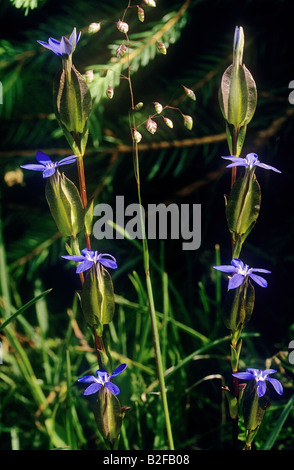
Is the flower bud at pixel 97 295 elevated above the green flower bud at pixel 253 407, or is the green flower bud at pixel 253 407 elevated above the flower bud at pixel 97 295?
the flower bud at pixel 97 295

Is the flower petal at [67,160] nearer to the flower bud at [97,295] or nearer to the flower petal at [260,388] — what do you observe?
the flower bud at [97,295]

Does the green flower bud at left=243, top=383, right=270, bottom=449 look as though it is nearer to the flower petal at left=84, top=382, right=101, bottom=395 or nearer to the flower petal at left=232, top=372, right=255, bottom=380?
the flower petal at left=232, top=372, right=255, bottom=380

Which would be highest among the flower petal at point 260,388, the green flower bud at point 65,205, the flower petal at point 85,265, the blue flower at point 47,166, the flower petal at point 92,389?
the blue flower at point 47,166

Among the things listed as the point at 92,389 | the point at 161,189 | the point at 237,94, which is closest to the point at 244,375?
the point at 92,389

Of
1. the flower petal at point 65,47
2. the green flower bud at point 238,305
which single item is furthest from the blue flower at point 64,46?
the green flower bud at point 238,305

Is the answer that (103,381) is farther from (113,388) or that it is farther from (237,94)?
(237,94)

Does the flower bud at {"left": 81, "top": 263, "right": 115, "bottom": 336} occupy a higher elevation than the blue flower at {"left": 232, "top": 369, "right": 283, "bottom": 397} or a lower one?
higher

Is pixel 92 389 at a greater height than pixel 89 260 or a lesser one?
A: lesser

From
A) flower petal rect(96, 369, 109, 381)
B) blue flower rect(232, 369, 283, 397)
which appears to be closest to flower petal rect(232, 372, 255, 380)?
blue flower rect(232, 369, 283, 397)
